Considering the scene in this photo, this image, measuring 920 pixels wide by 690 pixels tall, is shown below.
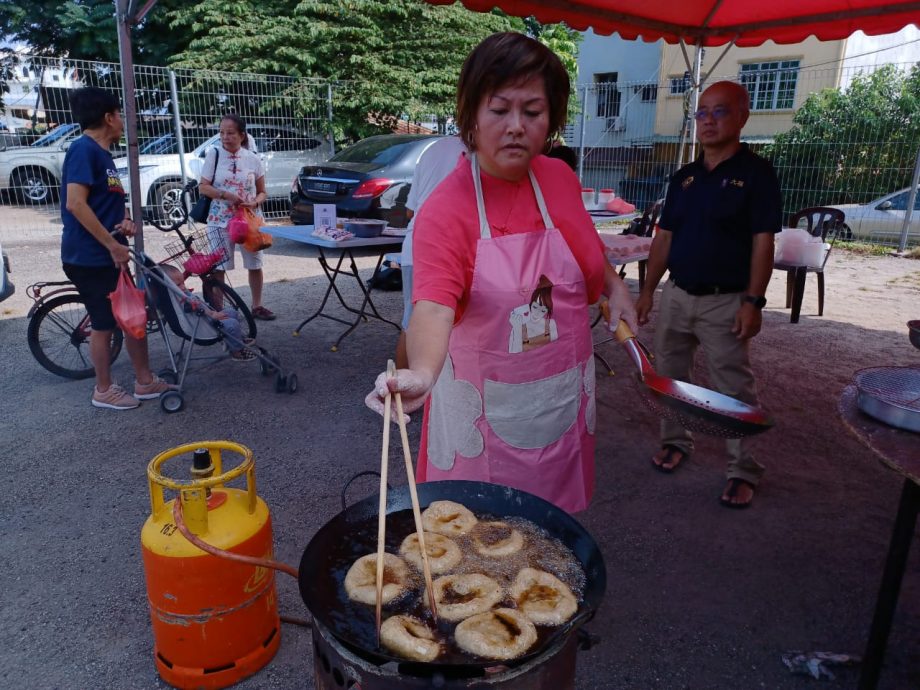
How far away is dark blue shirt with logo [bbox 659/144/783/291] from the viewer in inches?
125

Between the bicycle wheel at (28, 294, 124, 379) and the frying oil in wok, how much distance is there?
4093 mm

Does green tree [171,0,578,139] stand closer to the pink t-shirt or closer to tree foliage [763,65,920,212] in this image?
tree foliage [763,65,920,212]

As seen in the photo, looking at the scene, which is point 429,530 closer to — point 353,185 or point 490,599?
point 490,599

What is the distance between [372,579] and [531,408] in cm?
65

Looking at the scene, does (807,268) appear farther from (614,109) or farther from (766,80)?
(766,80)

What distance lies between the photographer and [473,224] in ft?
5.74

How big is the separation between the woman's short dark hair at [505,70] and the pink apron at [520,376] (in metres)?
0.18

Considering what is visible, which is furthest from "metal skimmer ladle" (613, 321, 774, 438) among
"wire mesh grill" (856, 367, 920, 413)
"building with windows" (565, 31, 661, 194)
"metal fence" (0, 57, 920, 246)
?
"building with windows" (565, 31, 661, 194)

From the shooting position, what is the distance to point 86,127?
4129mm

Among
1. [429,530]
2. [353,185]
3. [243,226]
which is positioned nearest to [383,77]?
[353,185]

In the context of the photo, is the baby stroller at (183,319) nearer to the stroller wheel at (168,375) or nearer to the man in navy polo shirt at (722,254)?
the stroller wheel at (168,375)

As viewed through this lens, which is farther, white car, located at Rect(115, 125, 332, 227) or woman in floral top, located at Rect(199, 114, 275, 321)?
white car, located at Rect(115, 125, 332, 227)

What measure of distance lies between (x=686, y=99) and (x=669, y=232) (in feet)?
15.2

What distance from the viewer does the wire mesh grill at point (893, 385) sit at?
Answer: 1836 mm
